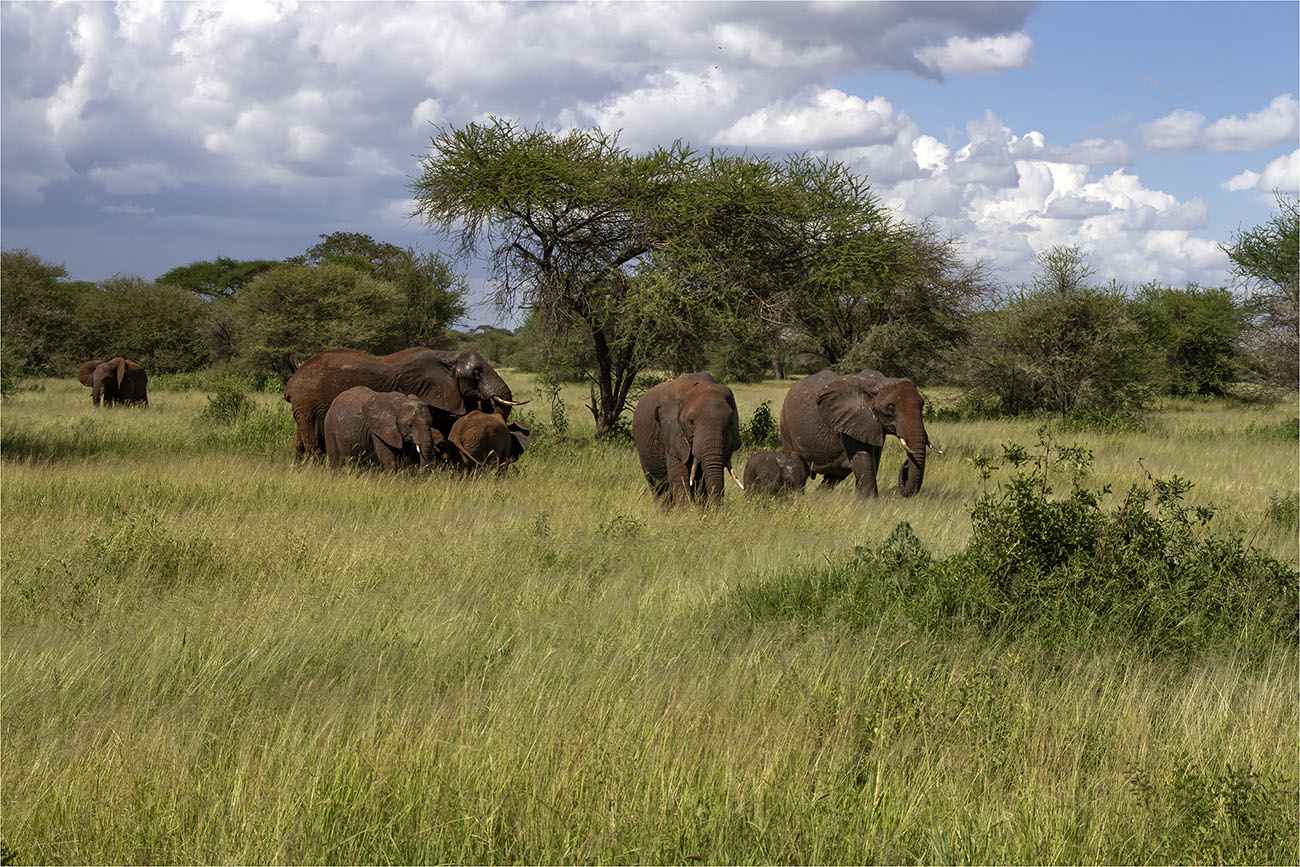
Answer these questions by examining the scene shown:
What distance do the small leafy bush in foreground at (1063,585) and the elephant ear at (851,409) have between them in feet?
12.8

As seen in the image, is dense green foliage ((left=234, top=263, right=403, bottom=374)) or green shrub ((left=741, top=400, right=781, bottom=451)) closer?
green shrub ((left=741, top=400, right=781, bottom=451))

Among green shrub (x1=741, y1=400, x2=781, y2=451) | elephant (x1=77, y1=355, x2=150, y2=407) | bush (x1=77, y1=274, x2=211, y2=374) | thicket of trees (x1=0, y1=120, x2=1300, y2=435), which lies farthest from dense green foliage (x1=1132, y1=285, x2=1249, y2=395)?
bush (x1=77, y1=274, x2=211, y2=374)

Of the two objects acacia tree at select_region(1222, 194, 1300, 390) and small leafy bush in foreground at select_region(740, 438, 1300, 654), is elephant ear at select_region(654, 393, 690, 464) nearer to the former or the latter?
small leafy bush in foreground at select_region(740, 438, 1300, 654)

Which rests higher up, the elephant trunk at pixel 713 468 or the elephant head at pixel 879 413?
the elephant head at pixel 879 413

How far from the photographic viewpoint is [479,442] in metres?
12.7

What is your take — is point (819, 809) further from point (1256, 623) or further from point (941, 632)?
point (1256, 623)

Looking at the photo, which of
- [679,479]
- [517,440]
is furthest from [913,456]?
[517,440]

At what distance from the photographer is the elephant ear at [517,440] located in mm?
13883

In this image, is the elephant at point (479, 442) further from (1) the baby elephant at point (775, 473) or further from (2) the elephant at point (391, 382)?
(1) the baby elephant at point (775, 473)

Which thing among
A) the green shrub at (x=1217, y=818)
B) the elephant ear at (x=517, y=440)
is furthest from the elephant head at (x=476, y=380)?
the green shrub at (x=1217, y=818)

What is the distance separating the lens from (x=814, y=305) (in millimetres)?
21688

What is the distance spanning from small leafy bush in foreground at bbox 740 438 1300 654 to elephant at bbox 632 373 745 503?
2.92 meters

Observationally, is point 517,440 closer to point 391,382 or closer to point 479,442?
point 479,442

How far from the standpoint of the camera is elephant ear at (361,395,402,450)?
40.6 ft
